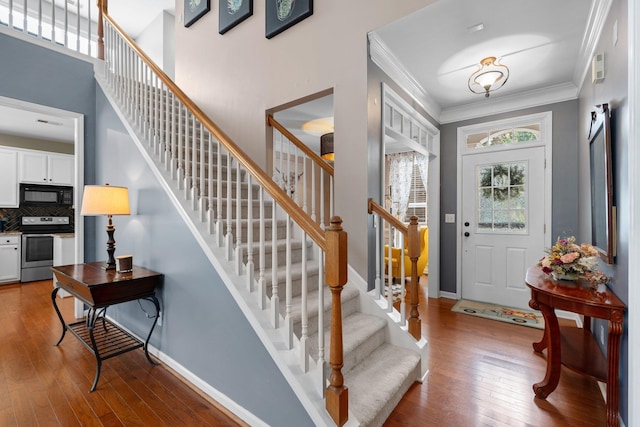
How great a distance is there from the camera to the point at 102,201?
243cm

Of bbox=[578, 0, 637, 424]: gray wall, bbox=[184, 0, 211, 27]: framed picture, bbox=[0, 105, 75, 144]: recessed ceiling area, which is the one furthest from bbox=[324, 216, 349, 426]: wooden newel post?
bbox=[0, 105, 75, 144]: recessed ceiling area

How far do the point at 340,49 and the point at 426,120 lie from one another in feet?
5.48

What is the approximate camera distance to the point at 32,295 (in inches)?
165

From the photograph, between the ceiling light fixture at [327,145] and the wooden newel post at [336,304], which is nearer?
the wooden newel post at [336,304]

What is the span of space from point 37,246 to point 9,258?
37 centimetres

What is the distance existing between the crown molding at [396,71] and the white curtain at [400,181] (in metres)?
2.52

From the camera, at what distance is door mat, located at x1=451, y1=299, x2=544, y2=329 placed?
10.5 ft

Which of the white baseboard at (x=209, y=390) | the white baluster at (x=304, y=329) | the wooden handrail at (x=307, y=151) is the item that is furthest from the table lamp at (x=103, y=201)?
the white baluster at (x=304, y=329)

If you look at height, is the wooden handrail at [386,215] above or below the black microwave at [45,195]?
below

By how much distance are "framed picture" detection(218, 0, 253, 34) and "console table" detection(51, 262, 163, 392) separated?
2897mm

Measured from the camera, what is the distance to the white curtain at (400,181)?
6.30 metres

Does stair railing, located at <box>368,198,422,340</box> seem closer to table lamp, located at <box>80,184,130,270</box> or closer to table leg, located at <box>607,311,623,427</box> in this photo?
table leg, located at <box>607,311,623,427</box>

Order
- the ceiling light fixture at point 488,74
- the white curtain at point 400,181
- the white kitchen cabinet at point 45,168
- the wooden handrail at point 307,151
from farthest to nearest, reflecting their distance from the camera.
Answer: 1. the white curtain at point 400,181
2. the white kitchen cabinet at point 45,168
3. the wooden handrail at point 307,151
4. the ceiling light fixture at point 488,74

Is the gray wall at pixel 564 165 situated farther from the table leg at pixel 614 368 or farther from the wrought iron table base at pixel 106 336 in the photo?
the wrought iron table base at pixel 106 336
